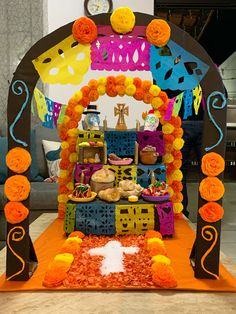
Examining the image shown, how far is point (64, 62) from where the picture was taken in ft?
6.82

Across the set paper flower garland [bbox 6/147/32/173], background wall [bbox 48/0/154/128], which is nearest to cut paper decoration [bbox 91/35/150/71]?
paper flower garland [bbox 6/147/32/173]

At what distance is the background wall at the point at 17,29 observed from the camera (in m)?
5.11

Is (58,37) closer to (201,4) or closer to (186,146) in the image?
(186,146)

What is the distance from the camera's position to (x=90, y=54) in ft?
6.87

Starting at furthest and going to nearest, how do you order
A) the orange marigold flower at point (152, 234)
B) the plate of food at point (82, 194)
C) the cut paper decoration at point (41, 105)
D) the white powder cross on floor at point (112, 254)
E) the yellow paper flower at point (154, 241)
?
the cut paper decoration at point (41, 105)
the plate of food at point (82, 194)
the orange marigold flower at point (152, 234)
the yellow paper flower at point (154, 241)
the white powder cross on floor at point (112, 254)

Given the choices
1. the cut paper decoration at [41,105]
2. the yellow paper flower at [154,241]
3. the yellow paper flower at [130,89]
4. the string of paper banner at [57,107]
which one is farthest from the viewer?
the yellow paper flower at [130,89]

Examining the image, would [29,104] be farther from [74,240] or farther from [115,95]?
[115,95]

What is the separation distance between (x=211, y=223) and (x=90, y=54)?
44.3 inches

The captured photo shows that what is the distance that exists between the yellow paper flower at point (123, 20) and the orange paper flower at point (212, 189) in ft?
2.90

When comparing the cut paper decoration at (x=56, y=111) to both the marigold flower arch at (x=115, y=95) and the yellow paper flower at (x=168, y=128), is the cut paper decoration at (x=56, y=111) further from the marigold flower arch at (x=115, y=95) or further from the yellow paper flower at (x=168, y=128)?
the yellow paper flower at (x=168, y=128)

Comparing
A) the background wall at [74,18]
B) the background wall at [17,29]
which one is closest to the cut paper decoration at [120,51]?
the background wall at [74,18]

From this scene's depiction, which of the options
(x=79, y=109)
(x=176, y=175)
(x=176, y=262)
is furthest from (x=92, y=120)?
(x=176, y=262)

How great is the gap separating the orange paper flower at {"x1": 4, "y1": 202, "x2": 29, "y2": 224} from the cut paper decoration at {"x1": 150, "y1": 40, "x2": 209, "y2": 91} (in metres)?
1.07

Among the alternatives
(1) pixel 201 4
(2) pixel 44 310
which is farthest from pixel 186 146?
(2) pixel 44 310
